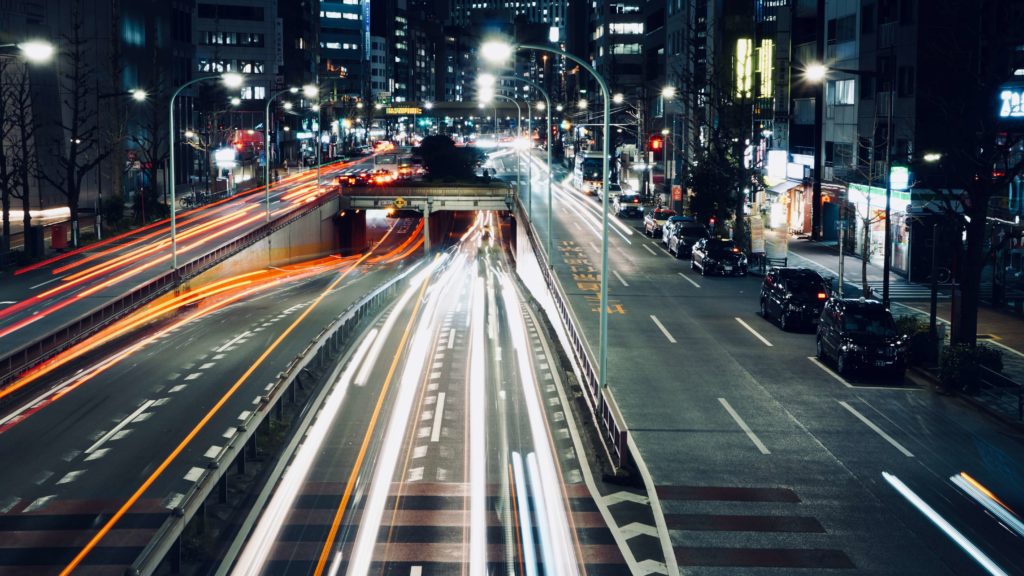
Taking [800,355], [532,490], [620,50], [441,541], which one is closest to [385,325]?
[800,355]

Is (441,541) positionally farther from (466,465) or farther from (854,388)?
(854,388)

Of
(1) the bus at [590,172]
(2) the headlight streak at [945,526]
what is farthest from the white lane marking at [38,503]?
(1) the bus at [590,172]

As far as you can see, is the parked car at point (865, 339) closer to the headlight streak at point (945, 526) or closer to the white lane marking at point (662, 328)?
the white lane marking at point (662, 328)

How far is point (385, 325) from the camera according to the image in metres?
42.4

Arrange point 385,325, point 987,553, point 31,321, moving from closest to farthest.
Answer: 1. point 987,553
2. point 31,321
3. point 385,325

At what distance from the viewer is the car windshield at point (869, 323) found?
3142 cm

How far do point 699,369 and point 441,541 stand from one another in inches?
651

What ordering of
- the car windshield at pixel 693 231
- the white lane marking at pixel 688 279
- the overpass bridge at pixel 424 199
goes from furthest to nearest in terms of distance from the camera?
the overpass bridge at pixel 424 199
the car windshield at pixel 693 231
the white lane marking at pixel 688 279

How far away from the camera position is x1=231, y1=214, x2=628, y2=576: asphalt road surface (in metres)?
16.9

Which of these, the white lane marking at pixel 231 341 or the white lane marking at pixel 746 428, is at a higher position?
the white lane marking at pixel 746 428

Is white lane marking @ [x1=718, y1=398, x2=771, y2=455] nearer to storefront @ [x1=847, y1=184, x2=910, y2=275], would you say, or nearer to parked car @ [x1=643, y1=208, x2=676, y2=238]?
storefront @ [x1=847, y1=184, x2=910, y2=275]

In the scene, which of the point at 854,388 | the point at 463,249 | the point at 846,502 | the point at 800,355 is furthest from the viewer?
the point at 463,249

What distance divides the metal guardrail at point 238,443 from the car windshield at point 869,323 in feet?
50.2

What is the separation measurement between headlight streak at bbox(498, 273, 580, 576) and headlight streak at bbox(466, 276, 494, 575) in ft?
3.25
